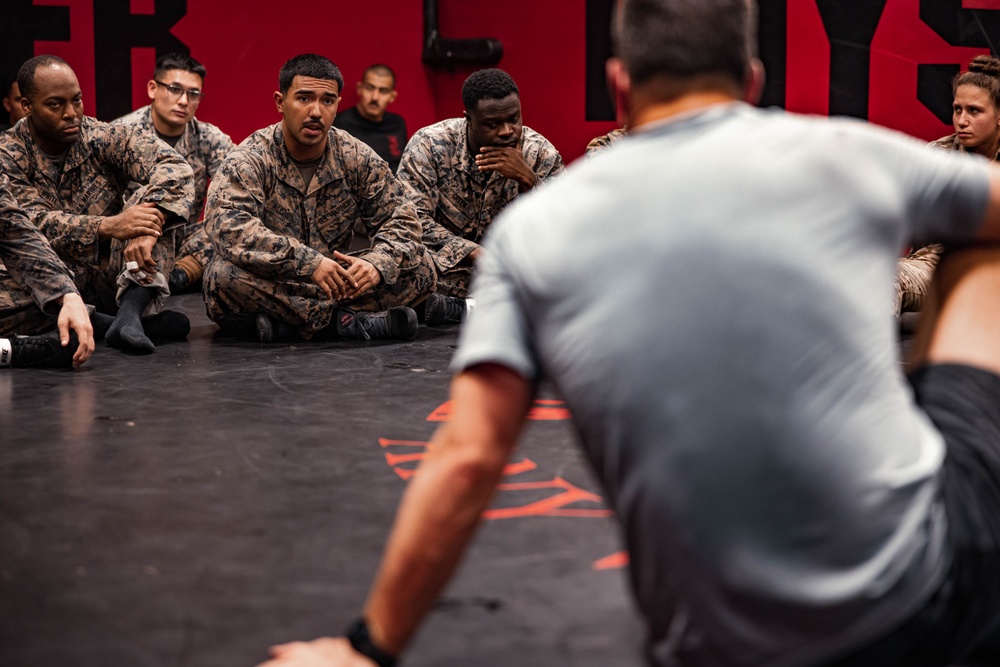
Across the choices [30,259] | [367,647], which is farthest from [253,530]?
[30,259]

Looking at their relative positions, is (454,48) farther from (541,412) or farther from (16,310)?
(541,412)

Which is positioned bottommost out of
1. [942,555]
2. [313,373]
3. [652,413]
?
[313,373]

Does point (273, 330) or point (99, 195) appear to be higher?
point (99, 195)

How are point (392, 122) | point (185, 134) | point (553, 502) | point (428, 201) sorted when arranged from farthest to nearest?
point (392, 122) < point (185, 134) < point (428, 201) < point (553, 502)

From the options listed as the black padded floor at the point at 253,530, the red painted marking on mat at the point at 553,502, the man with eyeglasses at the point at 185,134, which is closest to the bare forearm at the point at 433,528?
the black padded floor at the point at 253,530

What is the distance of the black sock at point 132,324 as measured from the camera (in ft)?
12.5

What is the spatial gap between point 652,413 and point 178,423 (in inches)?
75.9

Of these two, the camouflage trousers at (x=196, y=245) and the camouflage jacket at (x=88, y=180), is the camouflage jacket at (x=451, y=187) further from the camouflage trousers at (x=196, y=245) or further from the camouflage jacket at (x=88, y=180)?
the camouflage trousers at (x=196, y=245)

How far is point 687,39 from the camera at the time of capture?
1.04 meters

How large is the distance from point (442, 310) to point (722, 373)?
3464mm

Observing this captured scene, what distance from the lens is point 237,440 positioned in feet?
8.31

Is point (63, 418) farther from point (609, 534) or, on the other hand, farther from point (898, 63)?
point (898, 63)

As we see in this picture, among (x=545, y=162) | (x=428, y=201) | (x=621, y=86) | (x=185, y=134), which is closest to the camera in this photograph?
(x=621, y=86)

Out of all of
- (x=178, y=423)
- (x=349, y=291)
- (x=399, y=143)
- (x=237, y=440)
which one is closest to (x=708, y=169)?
(x=237, y=440)
